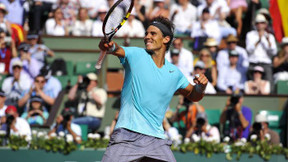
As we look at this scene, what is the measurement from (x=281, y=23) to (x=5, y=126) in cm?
599

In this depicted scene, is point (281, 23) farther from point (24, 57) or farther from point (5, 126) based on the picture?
point (5, 126)

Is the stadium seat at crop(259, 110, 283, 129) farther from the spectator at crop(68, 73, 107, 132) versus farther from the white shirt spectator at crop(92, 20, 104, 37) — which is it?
the white shirt spectator at crop(92, 20, 104, 37)

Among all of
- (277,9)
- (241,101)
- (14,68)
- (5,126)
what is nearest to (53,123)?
(5,126)

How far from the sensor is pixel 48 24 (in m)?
14.1

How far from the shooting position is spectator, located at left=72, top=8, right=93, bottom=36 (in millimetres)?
13852

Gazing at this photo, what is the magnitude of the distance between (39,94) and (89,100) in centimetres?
101

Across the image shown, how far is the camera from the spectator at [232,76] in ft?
39.5

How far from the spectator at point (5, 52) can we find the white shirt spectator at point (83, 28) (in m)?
1.48

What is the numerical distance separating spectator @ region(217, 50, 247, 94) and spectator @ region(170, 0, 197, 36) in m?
1.88

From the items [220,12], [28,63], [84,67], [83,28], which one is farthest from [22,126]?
[220,12]

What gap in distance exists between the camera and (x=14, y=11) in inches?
560

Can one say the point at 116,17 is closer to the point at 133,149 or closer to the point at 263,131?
the point at 133,149

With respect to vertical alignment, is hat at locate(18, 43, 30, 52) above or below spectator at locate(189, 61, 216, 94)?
above

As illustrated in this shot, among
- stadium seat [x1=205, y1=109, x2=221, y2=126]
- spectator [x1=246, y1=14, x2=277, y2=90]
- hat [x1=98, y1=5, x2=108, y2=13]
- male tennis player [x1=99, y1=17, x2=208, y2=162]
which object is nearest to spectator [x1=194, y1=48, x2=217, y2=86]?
spectator [x1=246, y1=14, x2=277, y2=90]
